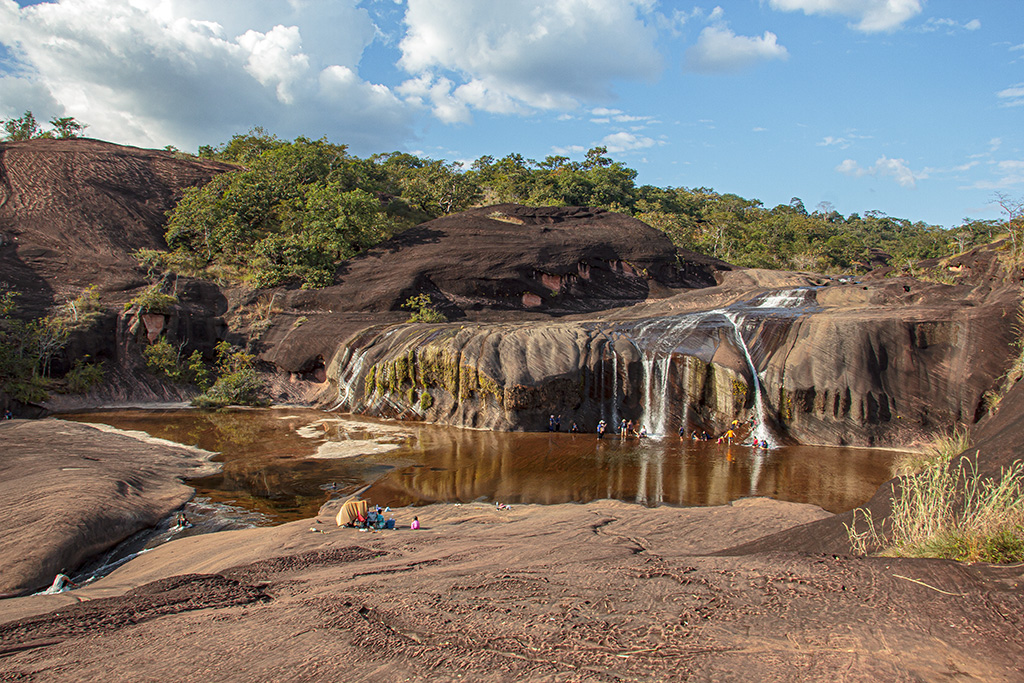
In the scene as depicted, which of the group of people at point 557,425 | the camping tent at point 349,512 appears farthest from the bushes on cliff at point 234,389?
the camping tent at point 349,512

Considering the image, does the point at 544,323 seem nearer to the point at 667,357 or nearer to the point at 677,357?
the point at 667,357

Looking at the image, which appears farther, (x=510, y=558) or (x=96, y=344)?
(x=96, y=344)

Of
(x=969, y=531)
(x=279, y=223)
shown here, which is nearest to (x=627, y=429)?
(x=969, y=531)

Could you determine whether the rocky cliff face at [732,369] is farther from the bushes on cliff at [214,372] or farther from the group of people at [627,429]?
the bushes on cliff at [214,372]

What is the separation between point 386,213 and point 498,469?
3500cm

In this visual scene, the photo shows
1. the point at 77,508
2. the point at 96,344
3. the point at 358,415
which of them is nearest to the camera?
the point at 77,508

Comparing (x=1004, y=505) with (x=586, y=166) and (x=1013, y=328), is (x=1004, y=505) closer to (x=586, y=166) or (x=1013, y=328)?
(x=1013, y=328)

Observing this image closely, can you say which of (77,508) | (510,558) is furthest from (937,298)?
(77,508)

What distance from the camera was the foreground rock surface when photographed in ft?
11.6

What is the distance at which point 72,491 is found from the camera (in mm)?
10609

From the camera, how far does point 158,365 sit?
1101 inches

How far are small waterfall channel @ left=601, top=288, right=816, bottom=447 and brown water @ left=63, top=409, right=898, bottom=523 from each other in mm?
1433

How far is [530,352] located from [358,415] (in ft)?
26.2

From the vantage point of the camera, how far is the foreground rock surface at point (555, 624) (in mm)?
3521
